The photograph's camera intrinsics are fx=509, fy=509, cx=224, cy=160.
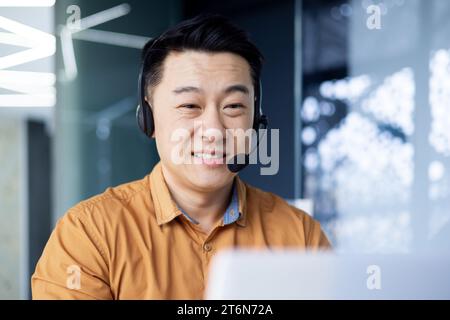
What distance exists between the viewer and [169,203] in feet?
3.43

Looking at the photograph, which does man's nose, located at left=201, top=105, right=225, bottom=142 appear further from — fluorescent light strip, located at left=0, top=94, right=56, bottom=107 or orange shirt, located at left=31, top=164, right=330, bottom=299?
fluorescent light strip, located at left=0, top=94, right=56, bottom=107

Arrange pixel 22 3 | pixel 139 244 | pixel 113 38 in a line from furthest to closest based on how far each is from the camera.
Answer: pixel 113 38, pixel 22 3, pixel 139 244

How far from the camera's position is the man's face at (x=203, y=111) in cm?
103

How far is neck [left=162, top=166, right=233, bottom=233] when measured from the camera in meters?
1.10

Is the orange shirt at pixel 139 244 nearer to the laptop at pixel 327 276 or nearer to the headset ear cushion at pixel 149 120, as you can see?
the headset ear cushion at pixel 149 120

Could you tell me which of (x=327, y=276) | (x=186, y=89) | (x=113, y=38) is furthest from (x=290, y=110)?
(x=327, y=276)

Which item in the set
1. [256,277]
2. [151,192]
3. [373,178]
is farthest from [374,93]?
[256,277]

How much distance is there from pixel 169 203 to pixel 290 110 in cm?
157

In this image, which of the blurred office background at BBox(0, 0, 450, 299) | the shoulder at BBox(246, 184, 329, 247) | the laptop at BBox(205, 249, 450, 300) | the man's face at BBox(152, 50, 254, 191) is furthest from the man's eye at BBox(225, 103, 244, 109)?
the blurred office background at BBox(0, 0, 450, 299)

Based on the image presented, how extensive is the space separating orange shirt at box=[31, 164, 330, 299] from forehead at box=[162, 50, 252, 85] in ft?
0.68

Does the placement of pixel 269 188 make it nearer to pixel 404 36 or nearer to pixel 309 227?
pixel 404 36

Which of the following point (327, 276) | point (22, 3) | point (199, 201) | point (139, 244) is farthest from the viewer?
point (22, 3)

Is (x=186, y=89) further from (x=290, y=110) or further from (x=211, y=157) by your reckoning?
(x=290, y=110)

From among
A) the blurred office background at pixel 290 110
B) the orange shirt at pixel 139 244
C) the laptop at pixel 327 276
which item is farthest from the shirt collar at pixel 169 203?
the blurred office background at pixel 290 110
